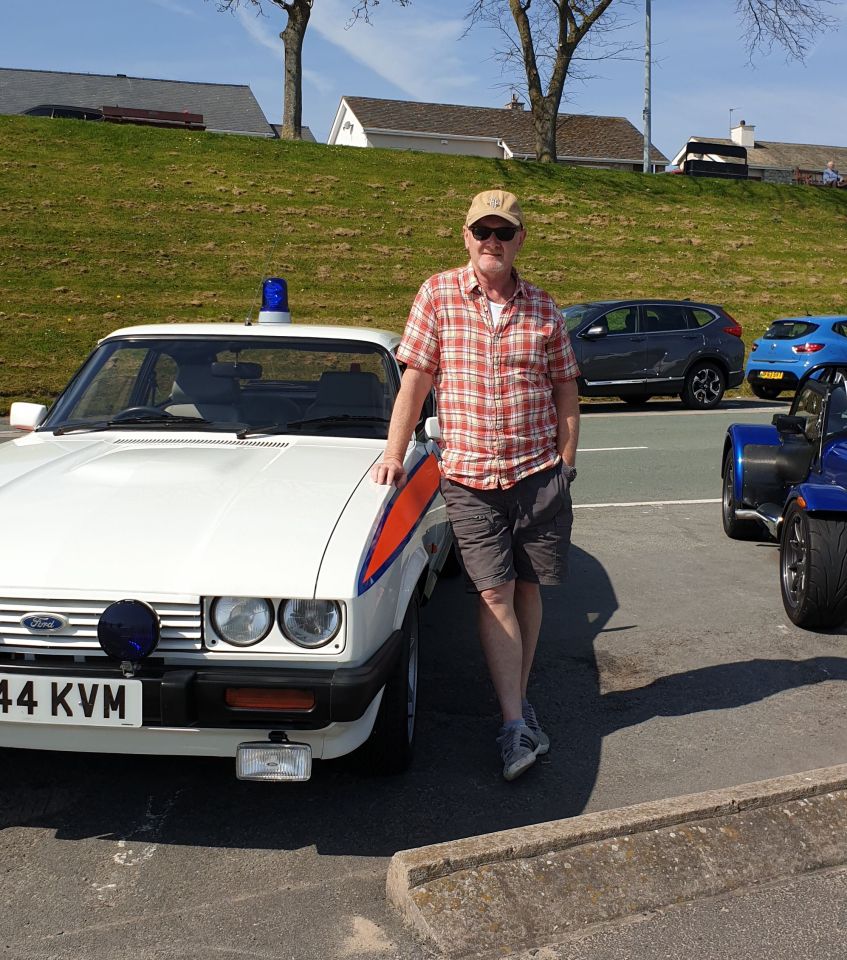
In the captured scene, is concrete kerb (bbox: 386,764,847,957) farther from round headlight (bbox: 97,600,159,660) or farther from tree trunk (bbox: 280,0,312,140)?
tree trunk (bbox: 280,0,312,140)

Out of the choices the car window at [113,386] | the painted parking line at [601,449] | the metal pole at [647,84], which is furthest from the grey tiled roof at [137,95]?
the car window at [113,386]

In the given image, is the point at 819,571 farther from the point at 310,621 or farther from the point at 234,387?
the point at 310,621

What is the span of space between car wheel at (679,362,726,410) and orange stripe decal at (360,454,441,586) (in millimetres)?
13301

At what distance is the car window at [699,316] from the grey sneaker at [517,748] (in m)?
14.9

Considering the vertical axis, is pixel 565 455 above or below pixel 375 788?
above

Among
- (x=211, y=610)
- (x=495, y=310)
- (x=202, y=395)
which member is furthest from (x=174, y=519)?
(x=202, y=395)

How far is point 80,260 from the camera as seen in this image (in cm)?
2169

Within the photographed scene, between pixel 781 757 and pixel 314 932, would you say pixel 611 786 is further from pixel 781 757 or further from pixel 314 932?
pixel 314 932

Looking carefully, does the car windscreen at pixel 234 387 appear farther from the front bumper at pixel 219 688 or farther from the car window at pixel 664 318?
the car window at pixel 664 318

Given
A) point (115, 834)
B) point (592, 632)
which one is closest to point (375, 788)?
point (115, 834)

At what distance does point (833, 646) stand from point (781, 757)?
1553mm

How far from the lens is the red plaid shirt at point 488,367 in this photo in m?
3.69

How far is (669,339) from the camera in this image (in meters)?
17.4

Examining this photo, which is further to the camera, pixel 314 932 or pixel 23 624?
pixel 23 624
